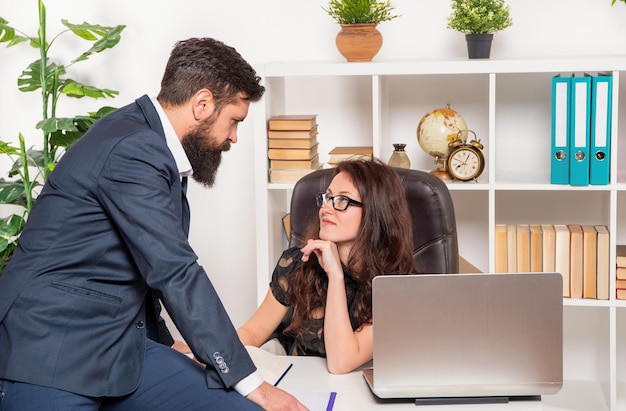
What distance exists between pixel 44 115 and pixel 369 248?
183 cm

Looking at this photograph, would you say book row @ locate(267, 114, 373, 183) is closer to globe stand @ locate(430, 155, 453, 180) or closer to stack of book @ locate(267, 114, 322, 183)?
stack of book @ locate(267, 114, 322, 183)

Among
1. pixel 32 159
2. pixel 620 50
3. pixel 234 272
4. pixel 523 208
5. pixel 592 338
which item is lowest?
pixel 592 338

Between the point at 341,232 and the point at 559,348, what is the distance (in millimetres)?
794

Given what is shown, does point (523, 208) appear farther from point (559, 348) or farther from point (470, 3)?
point (559, 348)

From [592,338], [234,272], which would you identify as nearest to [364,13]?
[234,272]

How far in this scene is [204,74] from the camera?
2.05 metres

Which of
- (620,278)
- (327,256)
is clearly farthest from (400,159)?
(327,256)

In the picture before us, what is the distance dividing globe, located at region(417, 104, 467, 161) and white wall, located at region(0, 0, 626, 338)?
0.44m

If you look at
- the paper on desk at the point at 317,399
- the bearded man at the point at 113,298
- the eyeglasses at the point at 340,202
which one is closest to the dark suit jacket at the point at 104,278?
the bearded man at the point at 113,298

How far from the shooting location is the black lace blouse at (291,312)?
2.45 metres

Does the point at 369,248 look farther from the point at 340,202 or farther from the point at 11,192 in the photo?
the point at 11,192

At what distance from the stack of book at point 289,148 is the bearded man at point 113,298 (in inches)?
51.8

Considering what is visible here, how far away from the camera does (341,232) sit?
2.44m

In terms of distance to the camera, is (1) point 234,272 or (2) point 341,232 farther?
(1) point 234,272
